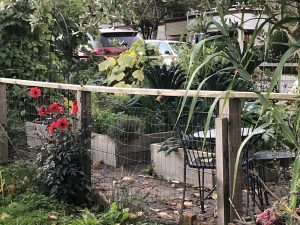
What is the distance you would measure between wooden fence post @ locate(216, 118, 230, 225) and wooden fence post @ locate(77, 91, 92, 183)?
5.26ft

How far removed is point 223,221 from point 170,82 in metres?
4.13

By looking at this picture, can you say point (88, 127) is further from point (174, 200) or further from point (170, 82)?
point (170, 82)

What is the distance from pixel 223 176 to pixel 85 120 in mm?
1779

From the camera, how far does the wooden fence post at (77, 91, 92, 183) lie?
525cm

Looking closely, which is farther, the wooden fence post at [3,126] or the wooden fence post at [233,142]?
the wooden fence post at [3,126]

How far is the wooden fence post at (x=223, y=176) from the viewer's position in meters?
4.04

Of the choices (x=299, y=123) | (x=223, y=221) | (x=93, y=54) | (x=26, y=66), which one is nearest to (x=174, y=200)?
(x=223, y=221)

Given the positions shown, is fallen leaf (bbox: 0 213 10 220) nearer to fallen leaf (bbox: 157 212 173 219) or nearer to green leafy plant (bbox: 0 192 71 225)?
green leafy plant (bbox: 0 192 71 225)

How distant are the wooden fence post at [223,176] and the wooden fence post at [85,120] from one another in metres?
1.60

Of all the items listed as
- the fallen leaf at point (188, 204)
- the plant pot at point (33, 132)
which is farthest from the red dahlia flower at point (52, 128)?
the fallen leaf at point (188, 204)

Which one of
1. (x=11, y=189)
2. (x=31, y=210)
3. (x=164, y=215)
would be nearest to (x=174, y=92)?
(x=164, y=215)

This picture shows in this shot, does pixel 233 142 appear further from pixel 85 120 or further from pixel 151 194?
pixel 85 120

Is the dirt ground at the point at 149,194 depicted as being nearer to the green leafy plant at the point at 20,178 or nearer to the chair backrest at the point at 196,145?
the chair backrest at the point at 196,145

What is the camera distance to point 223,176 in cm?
406
